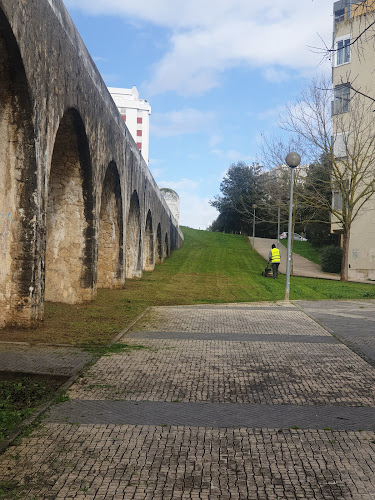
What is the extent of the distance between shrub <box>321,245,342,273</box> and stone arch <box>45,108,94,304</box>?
21.8 meters

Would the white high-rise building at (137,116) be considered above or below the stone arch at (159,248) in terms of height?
above

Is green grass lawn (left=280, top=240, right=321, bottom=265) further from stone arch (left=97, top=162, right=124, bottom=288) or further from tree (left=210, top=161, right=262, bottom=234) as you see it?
stone arch (left=97, top=162, right=124, bottom=288)

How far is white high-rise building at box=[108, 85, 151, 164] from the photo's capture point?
7775cm

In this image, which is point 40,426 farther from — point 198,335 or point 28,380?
point 198,335

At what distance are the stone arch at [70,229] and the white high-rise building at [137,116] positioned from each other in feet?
217

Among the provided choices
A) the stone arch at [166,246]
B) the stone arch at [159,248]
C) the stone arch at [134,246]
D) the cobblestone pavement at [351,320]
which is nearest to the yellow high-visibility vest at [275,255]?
the stone arch at [134,246]

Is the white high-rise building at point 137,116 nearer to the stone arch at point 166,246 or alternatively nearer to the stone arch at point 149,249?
the stone arch at point 166,246

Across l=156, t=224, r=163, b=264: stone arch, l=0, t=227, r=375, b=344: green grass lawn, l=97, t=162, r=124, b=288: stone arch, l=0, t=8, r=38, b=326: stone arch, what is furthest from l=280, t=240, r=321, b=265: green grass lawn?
l=0, t=8, r=38, b=326: stone arch

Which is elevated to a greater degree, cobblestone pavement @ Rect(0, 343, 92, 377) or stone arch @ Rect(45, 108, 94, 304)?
stone arch @ Rect(45, 108, 94, 304)

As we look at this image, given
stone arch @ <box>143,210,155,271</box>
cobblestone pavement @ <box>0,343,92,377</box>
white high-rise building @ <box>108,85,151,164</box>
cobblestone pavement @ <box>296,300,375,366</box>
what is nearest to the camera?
cobblestone pavement @ <box>0,343,92,377</box>

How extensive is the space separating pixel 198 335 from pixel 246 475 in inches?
209

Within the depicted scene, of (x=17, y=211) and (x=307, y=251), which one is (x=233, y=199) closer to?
(x=307, y=251)

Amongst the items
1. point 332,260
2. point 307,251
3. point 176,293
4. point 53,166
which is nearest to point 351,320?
point 176,293

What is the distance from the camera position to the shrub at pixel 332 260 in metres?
31.3
